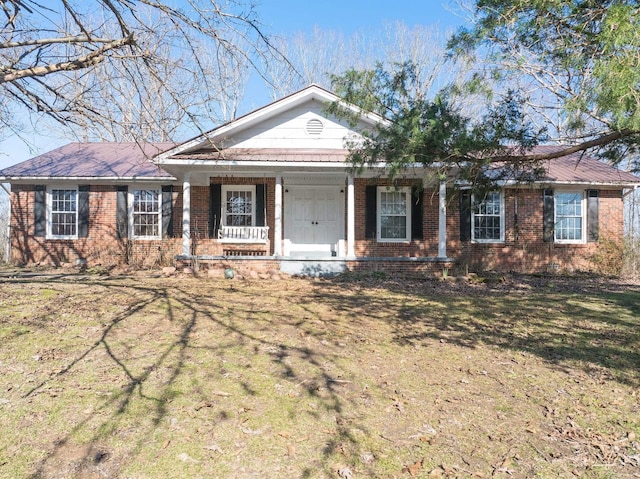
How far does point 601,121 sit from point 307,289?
620 centimetres

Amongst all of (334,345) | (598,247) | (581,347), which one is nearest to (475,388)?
(334,345)

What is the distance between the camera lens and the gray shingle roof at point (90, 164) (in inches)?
550

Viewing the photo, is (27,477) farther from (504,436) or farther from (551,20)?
(551,20)

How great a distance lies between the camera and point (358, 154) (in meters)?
8.57

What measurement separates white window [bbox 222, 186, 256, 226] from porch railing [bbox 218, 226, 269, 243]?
59 centimetres

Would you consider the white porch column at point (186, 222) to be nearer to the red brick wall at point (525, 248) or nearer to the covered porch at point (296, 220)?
the covered porch at point (296, 220)

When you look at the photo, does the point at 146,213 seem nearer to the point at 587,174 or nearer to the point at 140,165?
the point at 140,165

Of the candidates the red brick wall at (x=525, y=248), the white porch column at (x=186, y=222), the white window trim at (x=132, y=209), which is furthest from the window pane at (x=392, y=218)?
the white window trim at (x=132, y=209)

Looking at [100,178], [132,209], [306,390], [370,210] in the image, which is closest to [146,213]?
[132,209]

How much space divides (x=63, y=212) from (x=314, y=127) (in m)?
8.79

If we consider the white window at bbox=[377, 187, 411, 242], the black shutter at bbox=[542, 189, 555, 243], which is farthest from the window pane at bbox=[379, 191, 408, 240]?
the black shutter at bbox=[542, 189, 555, 243]

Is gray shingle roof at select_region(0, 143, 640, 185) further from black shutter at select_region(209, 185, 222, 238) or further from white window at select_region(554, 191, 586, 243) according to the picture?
black shutter at select_region(209, 185, 222, 238)

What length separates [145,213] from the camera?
14156 mm

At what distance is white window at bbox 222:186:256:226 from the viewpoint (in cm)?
1383
